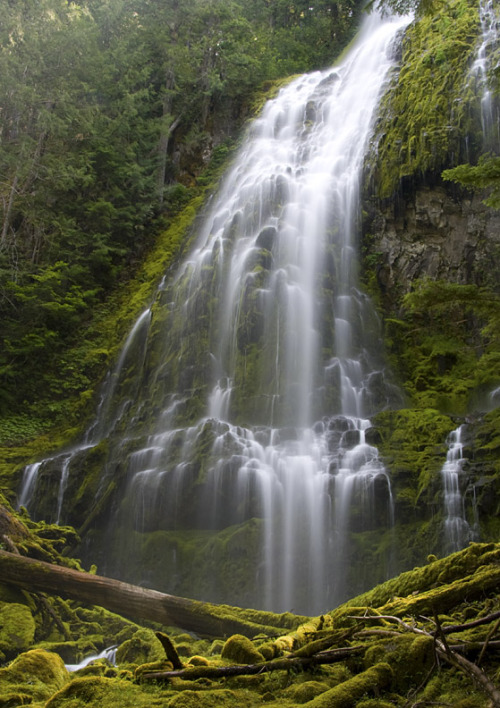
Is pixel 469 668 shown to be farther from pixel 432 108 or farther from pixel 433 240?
pixel 432 108

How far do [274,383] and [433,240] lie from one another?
22.0 feet

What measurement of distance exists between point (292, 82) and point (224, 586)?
2224cm

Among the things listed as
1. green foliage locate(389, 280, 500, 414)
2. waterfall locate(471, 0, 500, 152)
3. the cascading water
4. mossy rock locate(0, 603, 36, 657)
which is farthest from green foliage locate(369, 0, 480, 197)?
mossy rock locate(0, 603, 36, 657)

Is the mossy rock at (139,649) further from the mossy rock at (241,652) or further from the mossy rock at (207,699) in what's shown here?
the mossy rock at (207,699)

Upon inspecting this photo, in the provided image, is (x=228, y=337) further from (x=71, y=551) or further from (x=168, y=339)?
(x=71, y=551)

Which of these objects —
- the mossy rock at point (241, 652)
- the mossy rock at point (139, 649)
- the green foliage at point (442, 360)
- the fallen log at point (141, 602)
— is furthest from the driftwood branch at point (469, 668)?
the green foliage at point (442, 360)

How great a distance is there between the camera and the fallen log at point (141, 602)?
16.6 feet

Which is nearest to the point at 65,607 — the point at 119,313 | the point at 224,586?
the point at 224,586

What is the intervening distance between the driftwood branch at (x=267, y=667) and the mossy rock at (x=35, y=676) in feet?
3.12

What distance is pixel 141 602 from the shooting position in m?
5.54

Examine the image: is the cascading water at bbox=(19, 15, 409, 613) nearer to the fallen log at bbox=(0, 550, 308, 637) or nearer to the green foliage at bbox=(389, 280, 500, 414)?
the green foliage at bbox=(389, 280, 500, 414)

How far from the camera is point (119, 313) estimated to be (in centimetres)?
1717

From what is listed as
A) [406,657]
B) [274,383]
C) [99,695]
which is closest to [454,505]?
[274,383]

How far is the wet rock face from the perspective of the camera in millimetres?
13805
